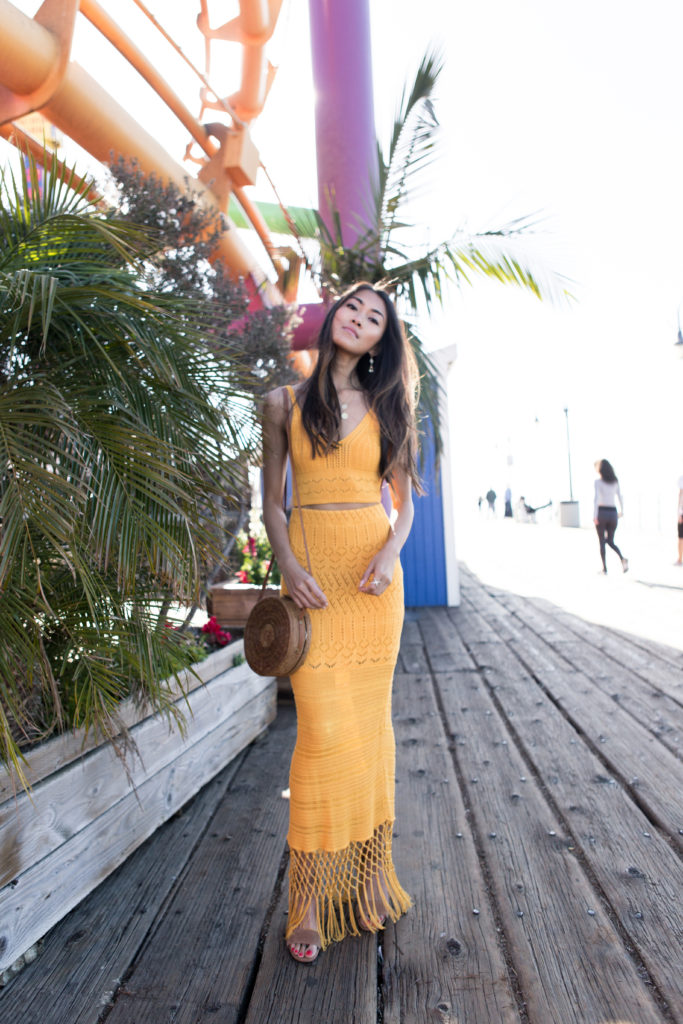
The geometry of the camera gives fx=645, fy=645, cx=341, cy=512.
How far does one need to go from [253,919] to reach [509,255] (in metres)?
4.25

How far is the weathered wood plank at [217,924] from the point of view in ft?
5.13

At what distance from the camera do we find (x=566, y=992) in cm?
155

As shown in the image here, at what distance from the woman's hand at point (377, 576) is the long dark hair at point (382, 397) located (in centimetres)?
33

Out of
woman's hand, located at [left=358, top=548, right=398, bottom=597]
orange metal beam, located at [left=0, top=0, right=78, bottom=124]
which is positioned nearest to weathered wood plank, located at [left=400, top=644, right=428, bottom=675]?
woman's hand, located at [left=358, top=548, right=398, bottom=597]

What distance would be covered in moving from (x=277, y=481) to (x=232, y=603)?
225 centimetres

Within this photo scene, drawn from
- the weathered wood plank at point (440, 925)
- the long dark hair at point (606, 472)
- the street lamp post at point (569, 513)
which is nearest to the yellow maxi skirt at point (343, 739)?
the weathered wood plank at point (440, 925)

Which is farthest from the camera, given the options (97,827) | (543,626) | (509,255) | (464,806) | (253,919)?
(543,626)

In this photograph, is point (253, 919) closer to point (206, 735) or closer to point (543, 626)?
point (206, 735)

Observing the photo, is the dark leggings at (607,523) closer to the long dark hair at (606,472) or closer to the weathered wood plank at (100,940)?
the long dark hair at (606,472)

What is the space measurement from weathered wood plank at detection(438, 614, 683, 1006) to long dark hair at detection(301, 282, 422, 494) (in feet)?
Result: 4.51

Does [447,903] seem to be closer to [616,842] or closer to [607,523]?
[616,842]

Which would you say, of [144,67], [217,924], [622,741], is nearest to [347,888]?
[217,924]

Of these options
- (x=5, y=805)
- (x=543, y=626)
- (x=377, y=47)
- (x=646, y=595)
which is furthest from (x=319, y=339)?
(x=646, y=595)

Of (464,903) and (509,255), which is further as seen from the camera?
(509,255)
